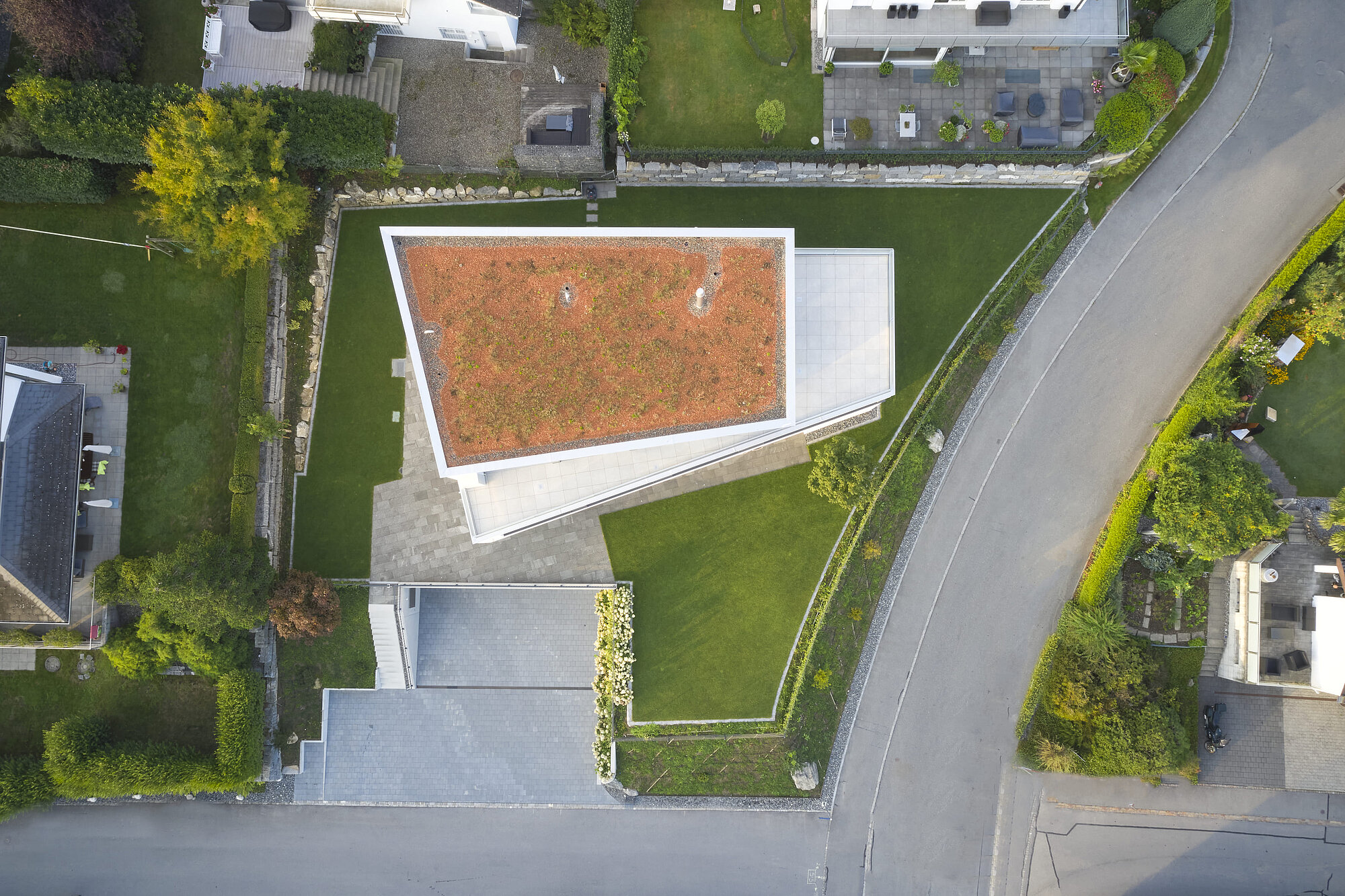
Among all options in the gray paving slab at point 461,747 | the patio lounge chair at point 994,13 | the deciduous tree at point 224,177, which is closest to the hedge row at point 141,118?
the deciduous tree at point 224,177

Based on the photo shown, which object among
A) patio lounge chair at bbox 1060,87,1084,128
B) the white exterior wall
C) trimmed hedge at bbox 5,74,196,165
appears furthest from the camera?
patio lounge chair at bbox 1060,87,1084,128

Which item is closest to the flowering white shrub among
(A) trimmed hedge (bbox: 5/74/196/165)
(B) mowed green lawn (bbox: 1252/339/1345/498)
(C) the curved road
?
(C) the curved road

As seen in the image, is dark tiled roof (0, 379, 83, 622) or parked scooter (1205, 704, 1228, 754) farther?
parked scooter (1205, 704, 1228, 754)

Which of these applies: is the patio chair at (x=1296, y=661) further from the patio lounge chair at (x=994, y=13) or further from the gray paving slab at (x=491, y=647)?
the gray paving slab at (x=491, y=647)

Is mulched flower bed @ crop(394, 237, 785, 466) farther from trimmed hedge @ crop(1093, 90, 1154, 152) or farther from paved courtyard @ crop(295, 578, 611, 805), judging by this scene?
trimmed hedge @ crop(1093, 90, 1154, 152)

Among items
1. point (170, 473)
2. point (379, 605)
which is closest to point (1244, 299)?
point (379, 605)

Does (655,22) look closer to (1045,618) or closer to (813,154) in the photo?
(813,154)

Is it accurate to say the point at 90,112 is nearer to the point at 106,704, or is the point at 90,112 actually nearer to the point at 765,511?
the point at 106,704
